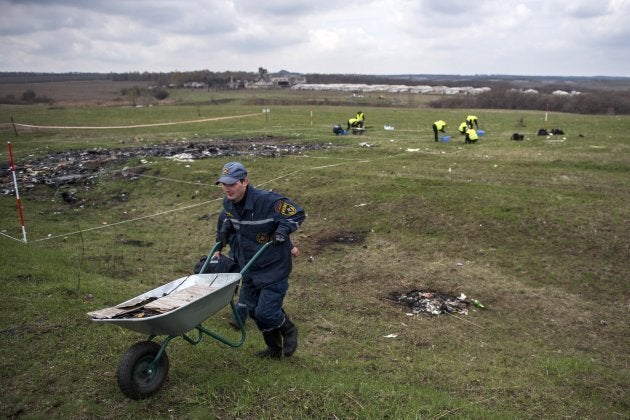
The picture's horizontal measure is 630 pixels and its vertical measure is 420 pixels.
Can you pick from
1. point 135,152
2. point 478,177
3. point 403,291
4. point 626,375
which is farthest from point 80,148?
point 626,375

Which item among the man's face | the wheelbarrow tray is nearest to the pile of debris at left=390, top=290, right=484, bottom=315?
the man's face

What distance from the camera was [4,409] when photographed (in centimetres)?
398

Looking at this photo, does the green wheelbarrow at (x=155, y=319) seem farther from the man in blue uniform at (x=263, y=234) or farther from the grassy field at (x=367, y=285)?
the man in blue uniform at (x=263, y=234)

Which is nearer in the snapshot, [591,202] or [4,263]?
[4,263]

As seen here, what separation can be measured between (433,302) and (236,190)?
13.7 feet

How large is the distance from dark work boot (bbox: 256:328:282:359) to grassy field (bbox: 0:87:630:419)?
0.22 metres

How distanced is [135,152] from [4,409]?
55.8 feet

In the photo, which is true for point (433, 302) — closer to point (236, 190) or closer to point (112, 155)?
point (236, 190)

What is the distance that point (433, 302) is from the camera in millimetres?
7418

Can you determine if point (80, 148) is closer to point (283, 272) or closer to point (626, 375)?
point (283, 272)

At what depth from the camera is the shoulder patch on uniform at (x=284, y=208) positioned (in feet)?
15.6

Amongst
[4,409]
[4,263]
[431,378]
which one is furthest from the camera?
[4,263]

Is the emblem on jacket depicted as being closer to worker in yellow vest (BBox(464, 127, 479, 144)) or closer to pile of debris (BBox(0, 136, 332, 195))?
pile of debris (BBox(0, 136, 332, 195))

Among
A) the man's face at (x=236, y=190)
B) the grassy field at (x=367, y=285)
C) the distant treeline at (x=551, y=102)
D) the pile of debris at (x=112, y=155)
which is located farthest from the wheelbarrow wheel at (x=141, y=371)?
the distant treeline at (x=551, y=102)
